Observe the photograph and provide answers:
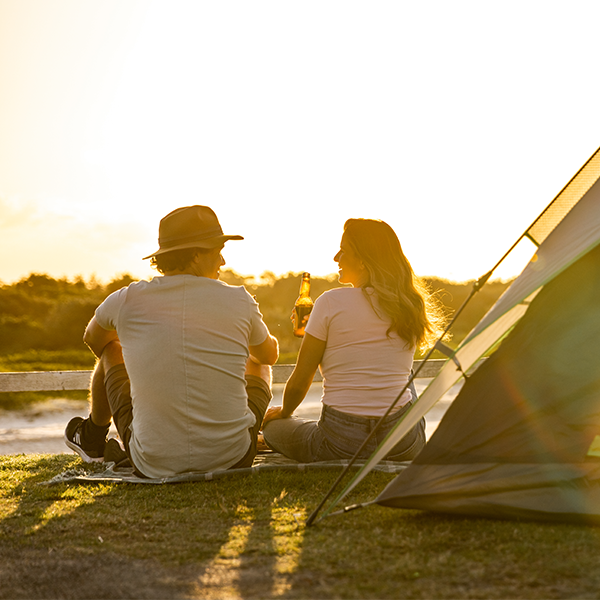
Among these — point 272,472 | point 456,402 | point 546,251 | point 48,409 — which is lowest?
point 48,409

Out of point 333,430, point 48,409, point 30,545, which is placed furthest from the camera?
point 48,409

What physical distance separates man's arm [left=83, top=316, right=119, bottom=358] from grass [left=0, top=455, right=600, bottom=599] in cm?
80

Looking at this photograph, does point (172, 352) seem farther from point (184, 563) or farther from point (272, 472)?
point (184, 563)

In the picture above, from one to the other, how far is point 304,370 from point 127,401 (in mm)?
898

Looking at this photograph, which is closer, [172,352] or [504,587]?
[504,587]

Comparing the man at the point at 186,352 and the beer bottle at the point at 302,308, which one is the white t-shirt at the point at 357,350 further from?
the beer bottle at the point at 302,308

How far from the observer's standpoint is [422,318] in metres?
3.32

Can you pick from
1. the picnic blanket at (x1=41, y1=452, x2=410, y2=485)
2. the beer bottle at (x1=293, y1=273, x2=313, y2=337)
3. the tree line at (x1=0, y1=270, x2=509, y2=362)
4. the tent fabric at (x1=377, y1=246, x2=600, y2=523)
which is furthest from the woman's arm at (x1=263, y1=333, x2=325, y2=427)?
the tree line at (x1=0, y1=270, x2=509, y2=362)

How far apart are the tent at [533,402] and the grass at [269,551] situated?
4.7 inches

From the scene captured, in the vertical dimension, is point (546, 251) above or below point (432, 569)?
above

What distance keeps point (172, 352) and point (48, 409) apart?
10.2 metres

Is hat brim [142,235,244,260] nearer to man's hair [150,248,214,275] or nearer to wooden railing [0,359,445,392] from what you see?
man's hair [150,248,214,275]

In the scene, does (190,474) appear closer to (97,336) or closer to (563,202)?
(97,336)

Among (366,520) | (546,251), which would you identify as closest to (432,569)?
(366,520)
